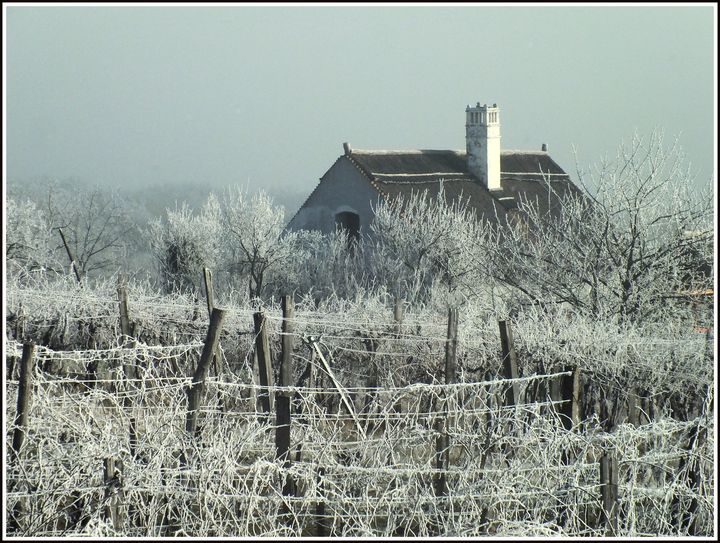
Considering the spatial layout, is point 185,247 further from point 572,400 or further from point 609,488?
point 609,488

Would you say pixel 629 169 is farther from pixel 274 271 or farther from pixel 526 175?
pixel 526 175

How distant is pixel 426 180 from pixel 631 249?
13.3 m

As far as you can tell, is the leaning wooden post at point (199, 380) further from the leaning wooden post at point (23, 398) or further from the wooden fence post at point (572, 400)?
the wooden fence post at point (572, 400)

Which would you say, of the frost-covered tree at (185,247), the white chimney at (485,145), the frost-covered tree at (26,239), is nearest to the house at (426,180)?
the white chimney at (485,145)

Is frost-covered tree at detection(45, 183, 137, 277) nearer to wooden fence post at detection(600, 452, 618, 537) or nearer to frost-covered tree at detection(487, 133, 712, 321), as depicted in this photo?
frost-covered tree at detection(487, 133, 712, 321)

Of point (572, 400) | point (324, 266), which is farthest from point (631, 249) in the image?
point (324, 266)

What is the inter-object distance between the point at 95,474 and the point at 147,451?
26.4 inches

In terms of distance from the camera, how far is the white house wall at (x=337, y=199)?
2816 centimetres

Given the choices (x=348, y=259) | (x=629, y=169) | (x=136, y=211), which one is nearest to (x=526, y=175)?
(x=348, y=259)

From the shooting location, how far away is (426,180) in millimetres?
29203

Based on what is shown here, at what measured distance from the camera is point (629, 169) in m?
17.2

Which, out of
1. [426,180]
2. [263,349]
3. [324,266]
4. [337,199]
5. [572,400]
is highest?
[426,180]

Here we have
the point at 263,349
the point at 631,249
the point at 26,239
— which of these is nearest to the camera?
the point at 263,349

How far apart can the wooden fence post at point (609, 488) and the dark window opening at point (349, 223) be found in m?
21.2
